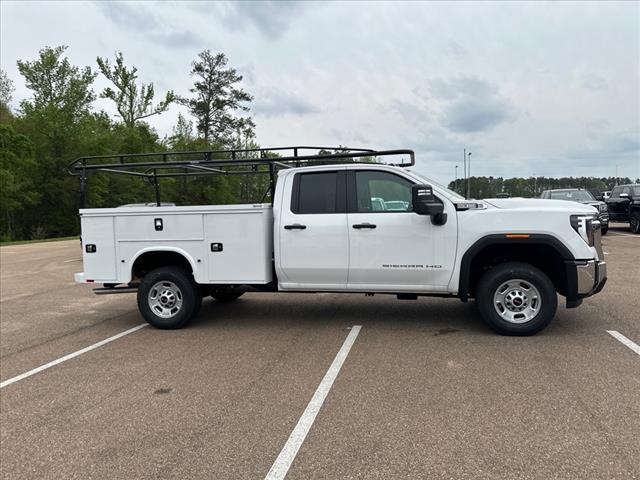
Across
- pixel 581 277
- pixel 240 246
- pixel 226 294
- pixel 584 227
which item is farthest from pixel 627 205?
pixel 240 246

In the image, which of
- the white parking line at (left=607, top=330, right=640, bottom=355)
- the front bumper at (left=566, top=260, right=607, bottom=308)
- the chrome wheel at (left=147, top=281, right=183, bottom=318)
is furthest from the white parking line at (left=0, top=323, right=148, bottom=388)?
the white parking line at (left=607, top=330, right=640, bottom=355)

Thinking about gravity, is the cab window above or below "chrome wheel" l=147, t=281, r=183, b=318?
above

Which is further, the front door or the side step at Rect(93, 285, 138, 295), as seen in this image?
the side step at Rect(93, 285, 138, 295)

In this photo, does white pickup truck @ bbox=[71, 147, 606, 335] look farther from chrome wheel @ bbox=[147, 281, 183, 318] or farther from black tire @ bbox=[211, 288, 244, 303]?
black tire @ bbox=[211, 288, 244, 303]

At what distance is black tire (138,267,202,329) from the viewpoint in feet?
22.5

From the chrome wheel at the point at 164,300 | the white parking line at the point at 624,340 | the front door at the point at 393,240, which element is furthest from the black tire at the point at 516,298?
the chrome wheel at the point at 164,300

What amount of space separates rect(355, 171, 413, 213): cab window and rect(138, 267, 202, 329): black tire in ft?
8.18

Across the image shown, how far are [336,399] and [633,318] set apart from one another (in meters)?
4.57

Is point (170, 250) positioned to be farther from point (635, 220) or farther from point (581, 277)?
point (635, 220)

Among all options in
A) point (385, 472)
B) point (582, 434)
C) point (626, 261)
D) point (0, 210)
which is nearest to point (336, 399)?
point (385, 472)

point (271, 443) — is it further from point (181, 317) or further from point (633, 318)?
point (633, 318)

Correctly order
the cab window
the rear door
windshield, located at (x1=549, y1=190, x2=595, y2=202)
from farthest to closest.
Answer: windshield, located at (x1=549, y1=190, x2=595, y2=202) < the rear door < the cab window

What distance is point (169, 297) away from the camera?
6.97 meters

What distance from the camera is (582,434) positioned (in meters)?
3.55
